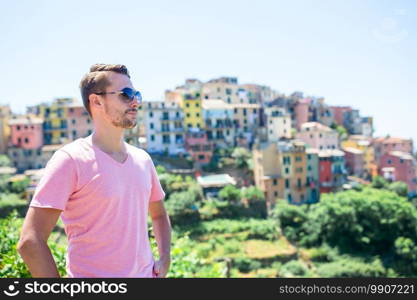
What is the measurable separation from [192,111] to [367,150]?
17.2 meters

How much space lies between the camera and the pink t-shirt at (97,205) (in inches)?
76.4

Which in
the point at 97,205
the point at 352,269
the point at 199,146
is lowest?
the point at 352,269

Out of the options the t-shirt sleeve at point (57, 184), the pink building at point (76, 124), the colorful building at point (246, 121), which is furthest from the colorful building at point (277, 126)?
the t-shirt sleeve at point (57, 184)

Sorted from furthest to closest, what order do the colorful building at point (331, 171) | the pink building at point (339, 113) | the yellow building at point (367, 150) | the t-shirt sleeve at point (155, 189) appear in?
the pink building at point (339, 113), the yellow building at point (367, 150), the colorful building at point (331, 171), the t-shirt sleeve at point (155, 189)

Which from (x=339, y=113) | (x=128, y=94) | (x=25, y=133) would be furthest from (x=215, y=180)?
(x=128, y=94)

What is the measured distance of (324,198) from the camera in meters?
27.9

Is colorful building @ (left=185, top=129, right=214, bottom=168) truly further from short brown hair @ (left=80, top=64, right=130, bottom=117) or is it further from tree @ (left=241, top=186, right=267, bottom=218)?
short brown hair @ (left=80, top=64, right=130, bottom=117)

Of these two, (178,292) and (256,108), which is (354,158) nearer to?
(256,108)

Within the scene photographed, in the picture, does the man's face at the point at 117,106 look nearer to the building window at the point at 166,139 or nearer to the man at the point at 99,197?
the man at the point at 99,197

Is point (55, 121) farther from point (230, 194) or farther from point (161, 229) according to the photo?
point (161, 229)

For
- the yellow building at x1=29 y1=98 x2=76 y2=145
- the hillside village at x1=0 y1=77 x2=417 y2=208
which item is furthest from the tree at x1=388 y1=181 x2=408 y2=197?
the yellow building at x1=29 y1=98 x2=76 y2=145

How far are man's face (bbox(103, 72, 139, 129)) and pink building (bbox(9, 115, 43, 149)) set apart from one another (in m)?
35.4

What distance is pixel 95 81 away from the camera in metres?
2.16

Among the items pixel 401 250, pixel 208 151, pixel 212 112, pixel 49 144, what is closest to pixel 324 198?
pixel 401 250
